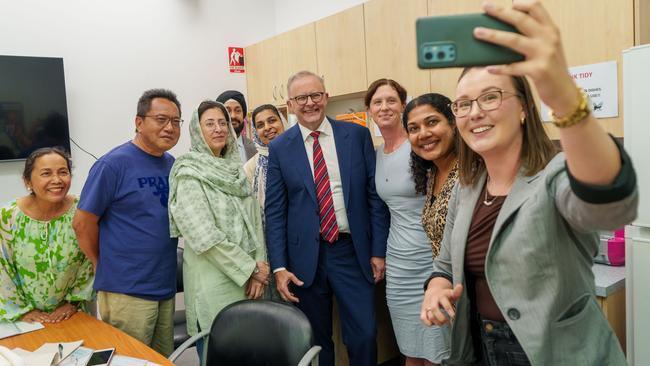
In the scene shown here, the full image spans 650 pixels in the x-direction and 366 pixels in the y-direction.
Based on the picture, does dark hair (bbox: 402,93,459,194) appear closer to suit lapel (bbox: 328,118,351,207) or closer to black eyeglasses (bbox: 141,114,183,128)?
suit lapel (bbox: 328,118,351,207)

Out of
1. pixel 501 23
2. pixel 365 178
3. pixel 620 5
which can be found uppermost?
pixel 620 5

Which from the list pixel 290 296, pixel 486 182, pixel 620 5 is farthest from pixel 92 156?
pixel 620 5

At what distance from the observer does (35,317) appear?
179 centimetres

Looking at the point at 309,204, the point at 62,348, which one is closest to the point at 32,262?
the point at 62,348

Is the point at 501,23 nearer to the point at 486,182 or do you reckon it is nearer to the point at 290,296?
the point at 486,182

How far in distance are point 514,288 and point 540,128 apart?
35 centimetres

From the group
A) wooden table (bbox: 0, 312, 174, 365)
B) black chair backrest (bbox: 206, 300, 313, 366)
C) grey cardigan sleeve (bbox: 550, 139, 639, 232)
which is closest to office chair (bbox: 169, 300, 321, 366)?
black chair backrest (bbox: 206, 300, 313, 366)

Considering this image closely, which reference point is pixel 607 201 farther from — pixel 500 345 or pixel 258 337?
pixel 258 337

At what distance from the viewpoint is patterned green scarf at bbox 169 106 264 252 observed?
195 centimetres

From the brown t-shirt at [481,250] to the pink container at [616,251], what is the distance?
1.36m

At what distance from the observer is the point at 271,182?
2.18m

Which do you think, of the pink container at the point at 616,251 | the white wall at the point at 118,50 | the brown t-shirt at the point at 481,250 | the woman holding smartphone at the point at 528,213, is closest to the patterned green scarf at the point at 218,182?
the woman holding smartphone at the point at 528,213

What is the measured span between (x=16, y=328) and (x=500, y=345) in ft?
5.70

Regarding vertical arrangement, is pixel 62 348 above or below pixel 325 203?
below
